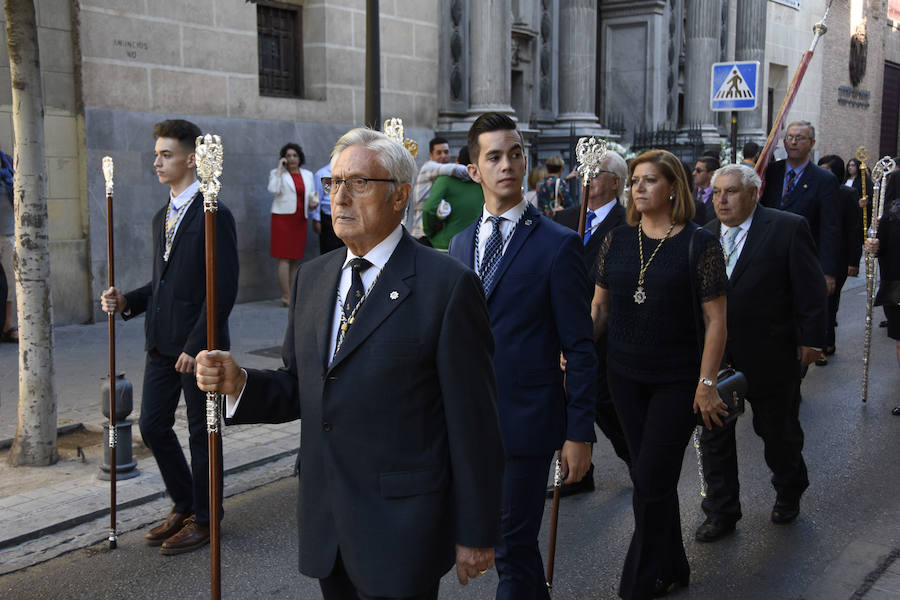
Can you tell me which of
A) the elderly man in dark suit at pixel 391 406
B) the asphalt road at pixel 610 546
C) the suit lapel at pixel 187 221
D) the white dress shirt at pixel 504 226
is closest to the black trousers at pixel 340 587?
the elderly man in dark suit at pixel 391 406

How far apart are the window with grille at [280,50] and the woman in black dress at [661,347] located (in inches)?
394

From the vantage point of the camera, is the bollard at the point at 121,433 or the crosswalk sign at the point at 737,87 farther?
the crosswalk sign at the point at 737,87

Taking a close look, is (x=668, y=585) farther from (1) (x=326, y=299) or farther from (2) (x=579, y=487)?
(1) (x=326, y=299)

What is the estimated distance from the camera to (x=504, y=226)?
12.8ft

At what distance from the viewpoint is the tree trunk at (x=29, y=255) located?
243 inches

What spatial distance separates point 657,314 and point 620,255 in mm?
361

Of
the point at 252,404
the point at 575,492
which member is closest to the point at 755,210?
the point at 575,492

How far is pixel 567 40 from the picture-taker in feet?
63.5

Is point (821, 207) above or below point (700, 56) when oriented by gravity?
below

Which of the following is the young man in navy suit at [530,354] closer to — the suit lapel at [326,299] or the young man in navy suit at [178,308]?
the suit lapel at [326,299]

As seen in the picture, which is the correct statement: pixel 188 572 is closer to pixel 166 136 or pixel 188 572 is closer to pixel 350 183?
pixel 166 136

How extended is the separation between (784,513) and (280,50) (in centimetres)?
1049

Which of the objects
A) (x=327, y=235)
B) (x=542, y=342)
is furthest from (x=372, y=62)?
(x=542, y=342)

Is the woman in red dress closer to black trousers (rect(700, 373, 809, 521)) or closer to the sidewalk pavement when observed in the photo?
the sidewalk pavement
